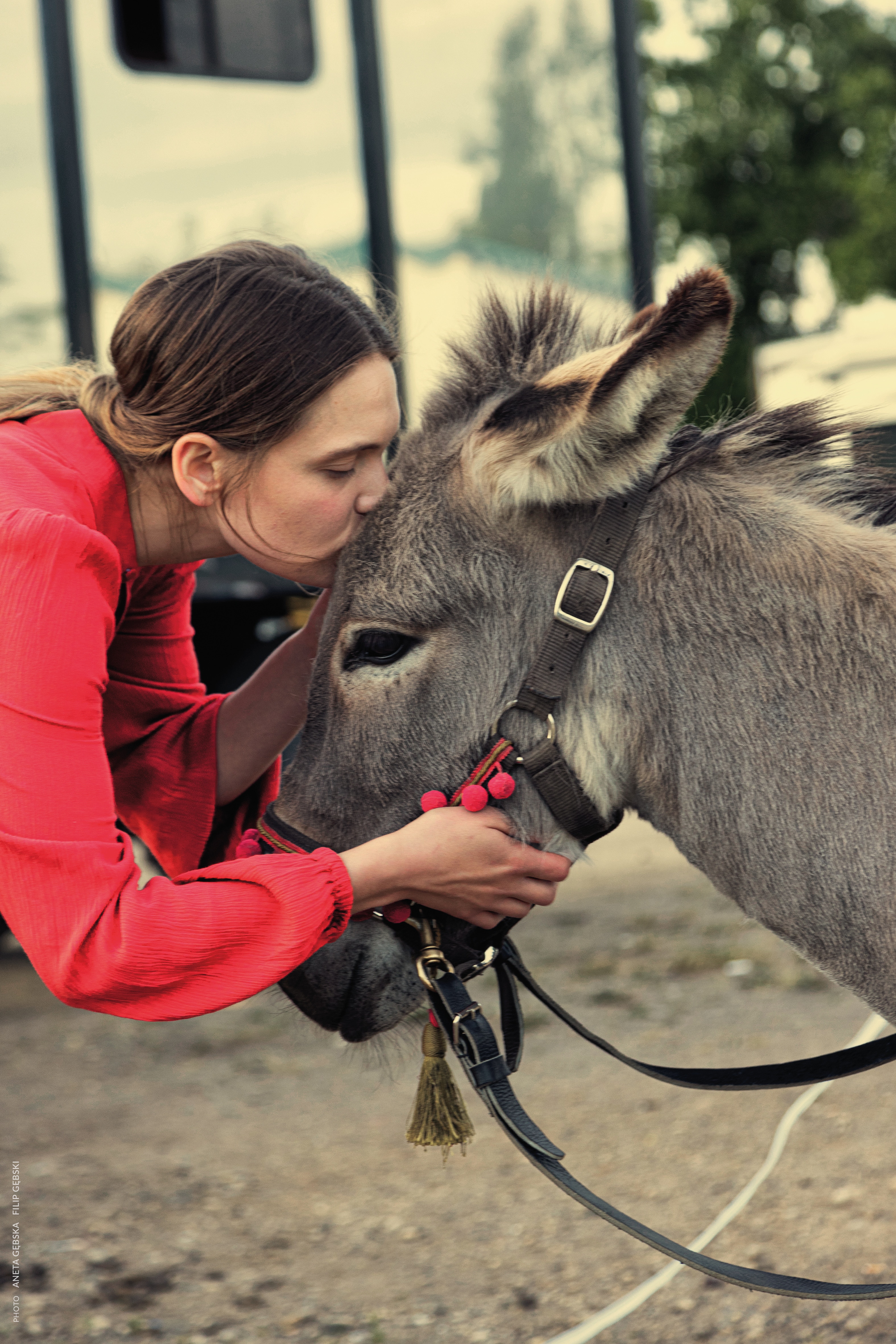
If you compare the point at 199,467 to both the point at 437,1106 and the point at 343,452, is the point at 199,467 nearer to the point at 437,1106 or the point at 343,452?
the point at 343,452

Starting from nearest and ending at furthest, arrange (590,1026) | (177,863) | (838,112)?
(177,863) < (590,1026) < (838,112)

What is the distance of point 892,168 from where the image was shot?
20703 millimetres

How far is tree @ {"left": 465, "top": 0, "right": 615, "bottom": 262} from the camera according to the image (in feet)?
17.5

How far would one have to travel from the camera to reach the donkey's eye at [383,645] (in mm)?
1935

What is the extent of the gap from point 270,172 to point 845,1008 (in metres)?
4.13

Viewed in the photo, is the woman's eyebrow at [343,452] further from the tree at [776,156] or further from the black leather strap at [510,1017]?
the tree at [776,156]

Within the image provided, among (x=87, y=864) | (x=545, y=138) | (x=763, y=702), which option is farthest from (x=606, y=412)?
(x=545, y=138)

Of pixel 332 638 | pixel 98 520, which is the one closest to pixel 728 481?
pixel 332 638

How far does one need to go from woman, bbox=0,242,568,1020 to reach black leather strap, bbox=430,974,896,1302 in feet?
0.54

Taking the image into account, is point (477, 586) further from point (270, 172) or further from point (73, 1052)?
point (73, 1052)

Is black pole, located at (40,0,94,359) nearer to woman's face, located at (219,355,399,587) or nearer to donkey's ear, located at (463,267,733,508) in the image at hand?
woman's face, located at (219,355,399,587)

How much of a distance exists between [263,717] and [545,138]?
3.93 m

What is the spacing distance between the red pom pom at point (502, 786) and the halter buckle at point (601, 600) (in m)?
0.25

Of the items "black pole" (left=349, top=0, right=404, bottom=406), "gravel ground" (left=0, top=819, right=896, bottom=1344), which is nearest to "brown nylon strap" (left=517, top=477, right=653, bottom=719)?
"gravel ground" (left=0, top=819, right=896, bottom=1344)
